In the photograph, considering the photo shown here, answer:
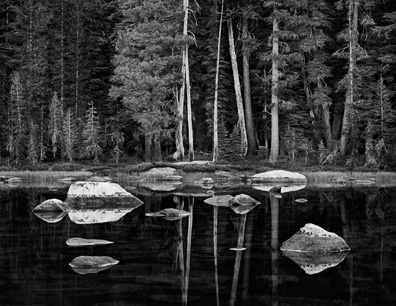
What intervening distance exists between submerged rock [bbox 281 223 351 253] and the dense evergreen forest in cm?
2141

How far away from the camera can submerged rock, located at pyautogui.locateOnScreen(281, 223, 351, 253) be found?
11055 mm

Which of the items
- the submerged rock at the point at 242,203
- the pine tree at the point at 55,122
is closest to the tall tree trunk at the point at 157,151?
the pine tree at the point at 55,122

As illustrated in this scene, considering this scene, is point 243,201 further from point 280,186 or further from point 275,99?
point 275,99

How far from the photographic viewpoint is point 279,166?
108 feet

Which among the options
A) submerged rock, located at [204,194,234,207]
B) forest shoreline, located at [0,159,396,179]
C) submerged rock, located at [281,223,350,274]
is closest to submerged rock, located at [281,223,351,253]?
submerged rock, located at [281,223,350,274]

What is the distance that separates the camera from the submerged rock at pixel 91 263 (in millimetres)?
9525

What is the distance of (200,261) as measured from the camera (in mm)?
10234

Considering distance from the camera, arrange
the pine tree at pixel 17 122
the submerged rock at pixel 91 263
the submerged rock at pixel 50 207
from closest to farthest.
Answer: the submerged rock at pixel 91 263
the submerged rock at pixel 50 207
the pine tree at pixel 17 122

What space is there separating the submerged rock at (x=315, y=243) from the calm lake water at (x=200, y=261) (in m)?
0.28

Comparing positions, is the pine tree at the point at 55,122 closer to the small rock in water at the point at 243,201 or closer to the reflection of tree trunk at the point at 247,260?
the small rock in water at the point at 243,201

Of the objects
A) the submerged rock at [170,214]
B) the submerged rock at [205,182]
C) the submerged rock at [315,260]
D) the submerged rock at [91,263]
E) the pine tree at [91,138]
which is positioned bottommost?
the submerged rock at [205,182]

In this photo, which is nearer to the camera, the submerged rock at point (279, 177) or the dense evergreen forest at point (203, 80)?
the submerged rock at point (279, 177)

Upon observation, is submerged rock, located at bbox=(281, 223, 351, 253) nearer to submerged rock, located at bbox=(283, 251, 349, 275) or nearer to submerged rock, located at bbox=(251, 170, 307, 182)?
submerged rock, located at bbox=(283, 251, 349, 275)

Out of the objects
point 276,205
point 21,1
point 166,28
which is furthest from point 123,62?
point 276,205
